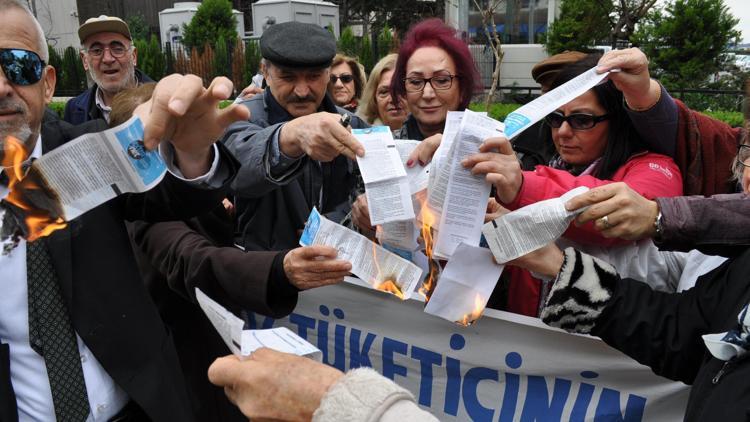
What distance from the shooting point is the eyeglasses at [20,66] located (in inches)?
64.6

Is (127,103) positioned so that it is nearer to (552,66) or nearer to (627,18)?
(552,66)

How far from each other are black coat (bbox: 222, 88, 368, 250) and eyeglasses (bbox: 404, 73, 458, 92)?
35cm

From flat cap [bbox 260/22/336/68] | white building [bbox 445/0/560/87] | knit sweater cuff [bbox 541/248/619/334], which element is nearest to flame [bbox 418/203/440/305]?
knit sweater cuff [bbox 541/248/619/334]

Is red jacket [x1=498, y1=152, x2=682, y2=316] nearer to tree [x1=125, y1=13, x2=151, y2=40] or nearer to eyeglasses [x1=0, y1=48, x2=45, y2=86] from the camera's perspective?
eyeglasses [x1=0, y1=48, x2=45, y2=86]

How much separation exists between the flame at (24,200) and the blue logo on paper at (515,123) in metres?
1.34

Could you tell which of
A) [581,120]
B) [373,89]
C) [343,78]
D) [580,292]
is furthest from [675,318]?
[343,78]

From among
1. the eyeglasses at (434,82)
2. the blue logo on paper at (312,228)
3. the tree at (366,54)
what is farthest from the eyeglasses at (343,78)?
the tree at (366,54)

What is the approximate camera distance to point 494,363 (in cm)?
236

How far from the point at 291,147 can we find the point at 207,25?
21161 millimetres

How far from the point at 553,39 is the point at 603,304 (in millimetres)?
18390

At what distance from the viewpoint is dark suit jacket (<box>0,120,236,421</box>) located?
1775 millimetres

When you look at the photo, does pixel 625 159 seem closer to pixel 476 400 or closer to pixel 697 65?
pixel 476 400

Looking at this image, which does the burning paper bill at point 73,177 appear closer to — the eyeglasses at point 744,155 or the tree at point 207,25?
the eyeglasses at point 744,155

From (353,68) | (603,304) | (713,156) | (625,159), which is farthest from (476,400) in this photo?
(353,68)
